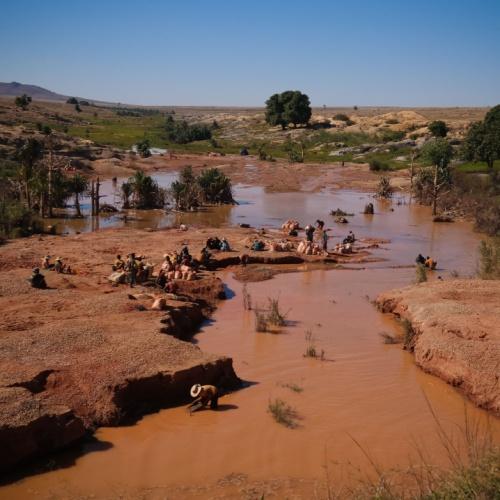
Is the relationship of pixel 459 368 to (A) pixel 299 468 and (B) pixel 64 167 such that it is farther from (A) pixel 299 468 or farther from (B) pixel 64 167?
(B) pixel 64 167

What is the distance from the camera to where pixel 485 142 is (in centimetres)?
4444

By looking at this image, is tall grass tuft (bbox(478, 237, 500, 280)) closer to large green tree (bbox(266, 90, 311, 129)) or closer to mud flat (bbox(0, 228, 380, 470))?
mud flat (bbox(0, 228, 380, 470))

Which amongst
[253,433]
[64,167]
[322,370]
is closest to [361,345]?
[322,370]

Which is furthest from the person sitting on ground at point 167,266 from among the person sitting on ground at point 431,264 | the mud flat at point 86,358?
the person sitting on ground at point 431,264

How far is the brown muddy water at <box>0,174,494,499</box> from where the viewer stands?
778 cm

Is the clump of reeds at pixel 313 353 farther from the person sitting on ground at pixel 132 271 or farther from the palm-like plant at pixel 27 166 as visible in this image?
the palm-like plant at pixel 27 166

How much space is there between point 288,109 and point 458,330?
66933 millimetres

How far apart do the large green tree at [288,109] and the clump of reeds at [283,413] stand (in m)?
68.8

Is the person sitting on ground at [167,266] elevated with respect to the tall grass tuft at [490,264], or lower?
lower

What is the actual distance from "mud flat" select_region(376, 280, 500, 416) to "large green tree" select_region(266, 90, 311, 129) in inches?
2469

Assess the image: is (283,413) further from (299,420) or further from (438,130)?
(438,130)

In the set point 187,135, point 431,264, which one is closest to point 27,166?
point 431,264

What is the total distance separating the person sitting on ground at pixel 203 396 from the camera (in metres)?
9.42

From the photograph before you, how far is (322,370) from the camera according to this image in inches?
453
